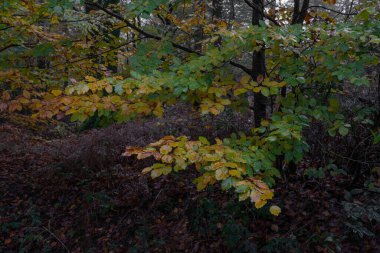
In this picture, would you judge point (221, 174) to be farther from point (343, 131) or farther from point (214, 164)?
point (343, 131)

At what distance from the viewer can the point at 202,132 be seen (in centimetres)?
835

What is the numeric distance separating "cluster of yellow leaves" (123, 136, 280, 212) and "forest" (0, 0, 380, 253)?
0.6 inches

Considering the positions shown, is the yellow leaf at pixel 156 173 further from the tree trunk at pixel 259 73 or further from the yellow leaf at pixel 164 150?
the tree trunk at pixel 259 73

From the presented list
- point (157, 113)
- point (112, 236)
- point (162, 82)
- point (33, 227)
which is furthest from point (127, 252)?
point (162, 82)

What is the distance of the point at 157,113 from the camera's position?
3.13 meters

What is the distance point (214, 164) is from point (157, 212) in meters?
4.09

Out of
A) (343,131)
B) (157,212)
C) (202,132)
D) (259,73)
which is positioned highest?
(259,73)

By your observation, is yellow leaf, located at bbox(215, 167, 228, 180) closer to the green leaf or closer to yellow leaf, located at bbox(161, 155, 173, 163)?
yellow leaf, located at bbox(161, 155, 173, 163)

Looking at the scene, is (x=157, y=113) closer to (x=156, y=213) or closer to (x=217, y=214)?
(x=217, y=214)

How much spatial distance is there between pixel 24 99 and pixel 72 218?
13.7ft

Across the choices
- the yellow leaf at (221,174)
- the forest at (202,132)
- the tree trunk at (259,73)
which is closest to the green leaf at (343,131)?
the forest at (202,132)

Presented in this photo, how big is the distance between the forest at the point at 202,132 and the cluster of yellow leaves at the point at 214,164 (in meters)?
0.01

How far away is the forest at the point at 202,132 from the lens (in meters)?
2.93

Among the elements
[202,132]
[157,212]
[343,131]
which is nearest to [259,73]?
[343,131]
